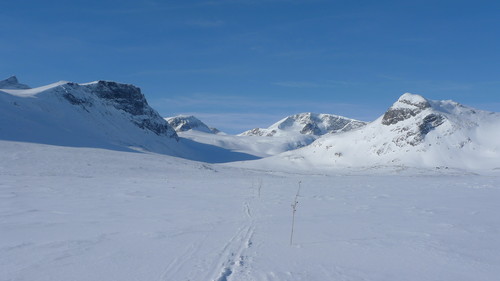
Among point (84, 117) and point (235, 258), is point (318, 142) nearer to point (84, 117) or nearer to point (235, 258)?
point (84, 117)

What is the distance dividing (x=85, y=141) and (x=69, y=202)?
71.0 meters

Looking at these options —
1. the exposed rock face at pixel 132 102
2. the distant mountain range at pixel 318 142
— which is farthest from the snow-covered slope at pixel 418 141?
the exposed rock face at pixel 132 102

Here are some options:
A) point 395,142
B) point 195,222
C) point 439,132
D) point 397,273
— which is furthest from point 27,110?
point 439,132

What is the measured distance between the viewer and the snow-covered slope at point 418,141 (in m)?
105

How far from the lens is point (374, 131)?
448 feet

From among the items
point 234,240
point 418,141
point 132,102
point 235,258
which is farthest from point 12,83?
point 235,258

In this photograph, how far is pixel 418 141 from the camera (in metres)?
116

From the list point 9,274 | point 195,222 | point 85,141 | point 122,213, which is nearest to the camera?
point 9,274

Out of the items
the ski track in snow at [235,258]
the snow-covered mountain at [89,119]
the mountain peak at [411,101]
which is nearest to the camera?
the ski track in snow at [235,258]

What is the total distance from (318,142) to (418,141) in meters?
38.3

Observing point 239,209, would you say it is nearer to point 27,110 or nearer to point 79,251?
point 79,251

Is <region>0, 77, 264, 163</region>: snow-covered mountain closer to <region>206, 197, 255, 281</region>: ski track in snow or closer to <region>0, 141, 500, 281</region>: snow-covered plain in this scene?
<region>0, 141, 500, 281</region>: snow-covered plain

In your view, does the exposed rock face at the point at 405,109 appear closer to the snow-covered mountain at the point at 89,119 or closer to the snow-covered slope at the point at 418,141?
the snow-covered slope at the point at 418,141

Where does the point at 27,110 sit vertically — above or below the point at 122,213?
above
